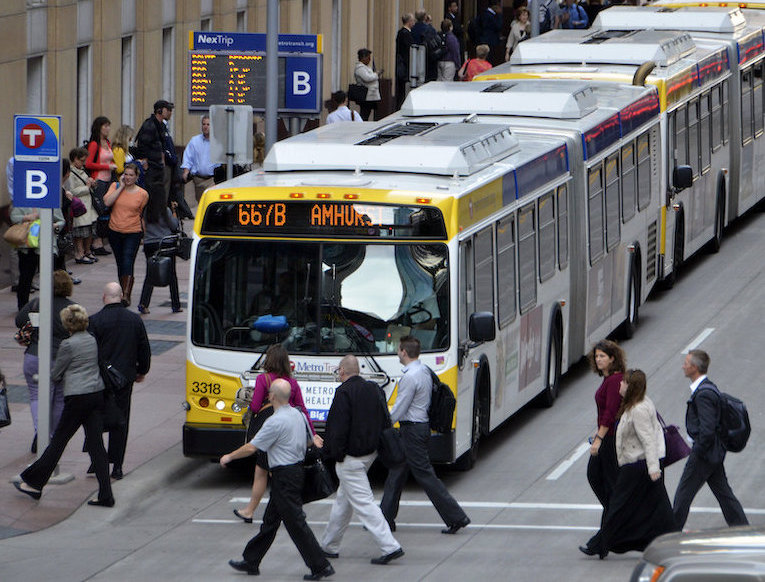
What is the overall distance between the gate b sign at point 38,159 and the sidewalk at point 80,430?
2255 millimetres

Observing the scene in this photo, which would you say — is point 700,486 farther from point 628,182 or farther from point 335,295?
point 628,182

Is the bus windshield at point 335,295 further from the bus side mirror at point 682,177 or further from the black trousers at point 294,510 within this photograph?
the bus side mirror at point 682,177

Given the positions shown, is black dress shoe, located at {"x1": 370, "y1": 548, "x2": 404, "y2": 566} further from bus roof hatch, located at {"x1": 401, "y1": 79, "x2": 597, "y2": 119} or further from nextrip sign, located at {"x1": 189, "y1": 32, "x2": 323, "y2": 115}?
nextrip sign, located at {"x1": 189, "y1": 32, "x2": 323, "y2": 115}

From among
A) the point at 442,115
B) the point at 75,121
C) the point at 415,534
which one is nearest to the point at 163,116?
the point at 75,121

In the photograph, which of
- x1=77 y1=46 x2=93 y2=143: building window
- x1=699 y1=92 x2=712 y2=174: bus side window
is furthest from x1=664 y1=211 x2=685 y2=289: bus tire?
x1=77 y1=46 x2=93 y2=143: building window

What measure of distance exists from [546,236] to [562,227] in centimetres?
68

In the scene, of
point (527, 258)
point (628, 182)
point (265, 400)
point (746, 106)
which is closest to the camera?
point (265, 400)

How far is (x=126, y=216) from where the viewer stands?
22.5 meters

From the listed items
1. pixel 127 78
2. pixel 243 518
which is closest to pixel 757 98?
pixel 127 78

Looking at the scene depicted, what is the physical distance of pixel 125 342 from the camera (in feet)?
50.5

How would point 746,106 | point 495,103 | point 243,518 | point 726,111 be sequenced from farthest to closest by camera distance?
point 746,106, point 726,111, point 495,103, point 243,518

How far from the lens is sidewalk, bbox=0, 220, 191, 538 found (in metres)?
14.7

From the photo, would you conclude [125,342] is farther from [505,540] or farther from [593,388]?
[593,388]

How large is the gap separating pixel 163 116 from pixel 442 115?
7017 millimetres
